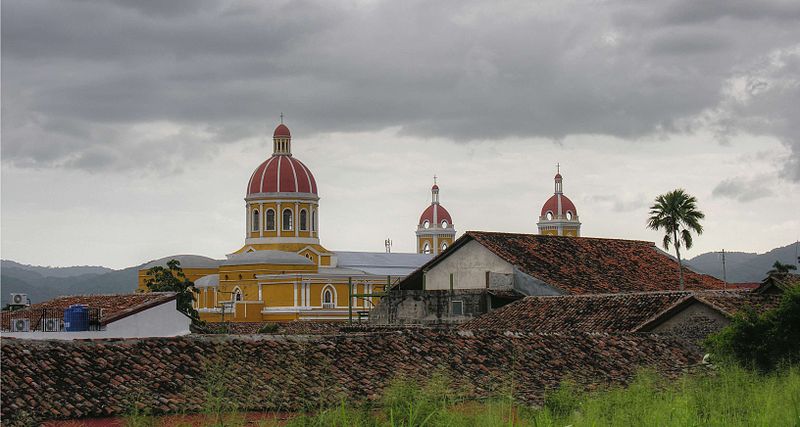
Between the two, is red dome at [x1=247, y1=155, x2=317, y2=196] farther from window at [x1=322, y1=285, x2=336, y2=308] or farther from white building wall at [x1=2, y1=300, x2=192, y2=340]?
white building wall at [x1=2, y1=300, x2=192, y2=340]

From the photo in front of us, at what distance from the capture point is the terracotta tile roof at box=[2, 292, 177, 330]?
1035 inches

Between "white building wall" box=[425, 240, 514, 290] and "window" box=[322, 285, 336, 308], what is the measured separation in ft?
92.9

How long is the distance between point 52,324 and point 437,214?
66.8 metres

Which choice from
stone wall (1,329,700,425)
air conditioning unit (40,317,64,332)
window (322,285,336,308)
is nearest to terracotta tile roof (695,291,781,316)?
stone wall (1,329,700,425)

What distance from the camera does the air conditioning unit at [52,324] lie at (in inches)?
1037

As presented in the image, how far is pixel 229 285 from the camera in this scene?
60.3 m

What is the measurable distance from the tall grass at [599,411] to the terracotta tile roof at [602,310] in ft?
32.7

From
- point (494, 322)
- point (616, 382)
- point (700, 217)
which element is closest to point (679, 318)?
point (494, 322)

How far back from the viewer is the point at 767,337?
15094 millimetres

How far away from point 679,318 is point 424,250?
69682 millimetres

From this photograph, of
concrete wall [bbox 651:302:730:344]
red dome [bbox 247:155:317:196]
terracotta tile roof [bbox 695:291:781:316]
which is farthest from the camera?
red dome [bbox 247:155:317:196]

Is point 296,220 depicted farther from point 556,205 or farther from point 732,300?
point 732,300


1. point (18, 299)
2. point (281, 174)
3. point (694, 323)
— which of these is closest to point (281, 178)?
point (281, 174)

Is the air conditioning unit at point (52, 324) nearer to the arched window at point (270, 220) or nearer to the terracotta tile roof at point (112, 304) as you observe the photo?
the terracotta tile roof at point (112, 304)
